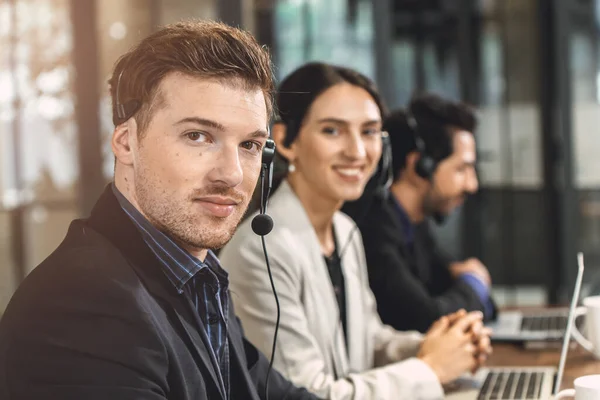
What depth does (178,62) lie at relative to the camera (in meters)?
1.01

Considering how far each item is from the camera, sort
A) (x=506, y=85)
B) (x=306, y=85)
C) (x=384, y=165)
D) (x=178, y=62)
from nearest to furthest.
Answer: (x=178, y=62)
(x=306, y=85)
(x=384, y=165)
(x=506, y=85)

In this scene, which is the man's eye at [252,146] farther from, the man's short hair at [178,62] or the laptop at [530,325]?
the laptop at [530,325]

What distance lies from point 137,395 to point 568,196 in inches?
182

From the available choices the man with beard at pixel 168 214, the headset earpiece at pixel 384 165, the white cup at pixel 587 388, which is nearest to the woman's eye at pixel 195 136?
the man with beard at pixel 168 214

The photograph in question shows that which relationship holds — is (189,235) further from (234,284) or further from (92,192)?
(92,192)

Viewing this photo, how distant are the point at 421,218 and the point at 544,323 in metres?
0.64

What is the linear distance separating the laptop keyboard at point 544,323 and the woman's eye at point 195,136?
1.43 metres

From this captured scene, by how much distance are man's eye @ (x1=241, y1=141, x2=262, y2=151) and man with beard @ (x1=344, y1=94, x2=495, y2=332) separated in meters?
1.16

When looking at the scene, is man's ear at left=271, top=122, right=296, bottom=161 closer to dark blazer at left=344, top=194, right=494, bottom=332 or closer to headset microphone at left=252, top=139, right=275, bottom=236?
dark blazer at left=344, top=194, right=494, bottom=332

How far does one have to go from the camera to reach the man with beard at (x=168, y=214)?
891 mm

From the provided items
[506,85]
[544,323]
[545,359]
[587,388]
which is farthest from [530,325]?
[506,85]

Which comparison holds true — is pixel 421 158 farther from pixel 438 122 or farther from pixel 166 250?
pixel 166 250

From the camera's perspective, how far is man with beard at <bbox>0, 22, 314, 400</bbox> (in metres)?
0.89

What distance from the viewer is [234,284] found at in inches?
62.3
